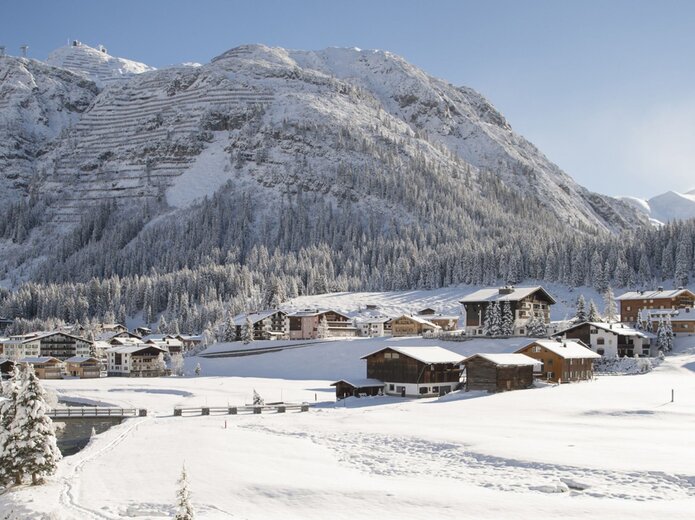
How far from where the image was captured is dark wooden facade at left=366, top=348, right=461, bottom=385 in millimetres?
76812

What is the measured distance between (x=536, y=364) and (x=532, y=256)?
104273mm

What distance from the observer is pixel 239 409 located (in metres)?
70.4

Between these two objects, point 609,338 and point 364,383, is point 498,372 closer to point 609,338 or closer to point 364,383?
point 364,383

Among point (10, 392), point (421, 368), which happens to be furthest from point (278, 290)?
point (10, 392)

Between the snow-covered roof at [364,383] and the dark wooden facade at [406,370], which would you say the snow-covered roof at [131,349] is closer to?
the dark wooden facade at [406,370]

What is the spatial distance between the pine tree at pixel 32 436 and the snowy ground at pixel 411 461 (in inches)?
49.2

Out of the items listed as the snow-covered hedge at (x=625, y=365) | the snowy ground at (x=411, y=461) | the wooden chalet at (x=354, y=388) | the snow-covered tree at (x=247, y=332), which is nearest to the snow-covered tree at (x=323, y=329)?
the snow-covered tree at (x=247, y=332)

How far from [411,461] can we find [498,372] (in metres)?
34.5

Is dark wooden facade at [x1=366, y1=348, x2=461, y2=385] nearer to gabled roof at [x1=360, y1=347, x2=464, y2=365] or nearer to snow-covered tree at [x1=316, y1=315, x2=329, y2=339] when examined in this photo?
gabled roof at [x1=360, y1=347, x2=464, y2=365]

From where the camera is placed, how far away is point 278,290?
17050 cm

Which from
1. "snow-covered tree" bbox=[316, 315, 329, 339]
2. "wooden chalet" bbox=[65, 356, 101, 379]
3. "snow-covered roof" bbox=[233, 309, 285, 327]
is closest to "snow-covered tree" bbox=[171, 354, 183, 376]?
"snow-covered roof" bbox=[233, 309, 285, 327]

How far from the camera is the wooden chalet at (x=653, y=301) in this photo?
122 metres

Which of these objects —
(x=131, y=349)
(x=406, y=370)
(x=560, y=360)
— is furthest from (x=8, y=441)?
(x=131, y=349)

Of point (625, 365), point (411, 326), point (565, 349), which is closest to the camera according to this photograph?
point (565, 349)
